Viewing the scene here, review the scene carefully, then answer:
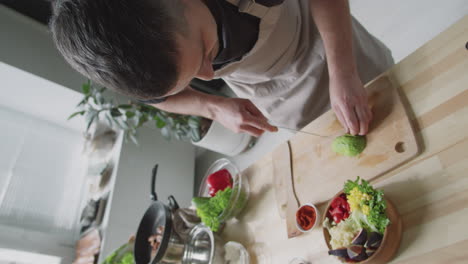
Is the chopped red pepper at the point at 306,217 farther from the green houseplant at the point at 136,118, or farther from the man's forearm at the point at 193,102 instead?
the green houseplant at the point at 136,118

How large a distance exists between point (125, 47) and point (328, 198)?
0.50 m

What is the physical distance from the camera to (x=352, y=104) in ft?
2.13

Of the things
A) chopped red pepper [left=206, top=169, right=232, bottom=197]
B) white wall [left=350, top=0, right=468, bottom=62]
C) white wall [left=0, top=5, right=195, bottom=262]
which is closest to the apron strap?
chopped red pepper [left=206, top=169, right=232, bottom=197]

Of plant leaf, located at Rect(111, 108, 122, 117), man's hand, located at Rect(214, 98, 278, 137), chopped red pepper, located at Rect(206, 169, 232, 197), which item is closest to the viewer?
man's hand, located at Rect(214, 98, 278, 137)

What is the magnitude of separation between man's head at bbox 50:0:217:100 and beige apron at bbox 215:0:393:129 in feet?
0.92

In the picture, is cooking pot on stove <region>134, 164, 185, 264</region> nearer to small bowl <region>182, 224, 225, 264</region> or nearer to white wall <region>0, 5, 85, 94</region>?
small bowl <region>182, 224, 225, 264</region>

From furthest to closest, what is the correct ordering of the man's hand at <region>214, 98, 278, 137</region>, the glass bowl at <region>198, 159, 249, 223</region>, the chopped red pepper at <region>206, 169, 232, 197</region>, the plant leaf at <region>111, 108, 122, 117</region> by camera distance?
the plant leaf at <region>111, 108, 122, 117</region>, the chopped red pepper at <region>206, 169, 232, 197</region>, the glass bowl at <region>198, 159, 249, 223</region>, the man's hand at <region>214, 98, 278, 137</region>

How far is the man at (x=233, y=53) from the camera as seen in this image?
1.59 ft

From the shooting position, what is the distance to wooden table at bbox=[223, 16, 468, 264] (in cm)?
49

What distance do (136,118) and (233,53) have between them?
1.01 m

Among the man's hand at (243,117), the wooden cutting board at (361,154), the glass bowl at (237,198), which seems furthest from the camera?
the glass bowl at (237,198)

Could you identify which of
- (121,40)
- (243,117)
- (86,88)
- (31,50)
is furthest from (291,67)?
(31,50)

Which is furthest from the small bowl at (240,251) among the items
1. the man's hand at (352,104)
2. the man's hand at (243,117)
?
the man's hand at (352,104)

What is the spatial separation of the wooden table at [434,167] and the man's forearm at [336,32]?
0.10 meters
